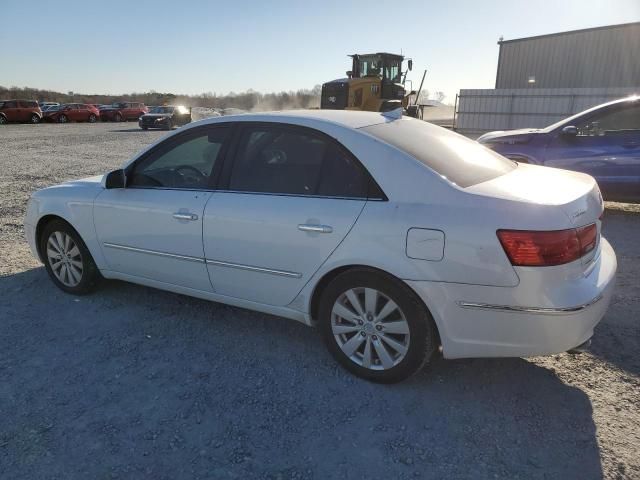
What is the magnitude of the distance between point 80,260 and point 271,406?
2.39 m

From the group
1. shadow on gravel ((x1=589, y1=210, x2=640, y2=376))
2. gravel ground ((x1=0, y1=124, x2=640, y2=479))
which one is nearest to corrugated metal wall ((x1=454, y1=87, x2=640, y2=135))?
shadow on gravel ((x1=589, y1=210, x2=640, y2=376))

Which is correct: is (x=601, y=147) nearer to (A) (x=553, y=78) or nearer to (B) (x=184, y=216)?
(B) (x=184, y=216)

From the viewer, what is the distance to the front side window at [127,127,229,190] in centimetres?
339

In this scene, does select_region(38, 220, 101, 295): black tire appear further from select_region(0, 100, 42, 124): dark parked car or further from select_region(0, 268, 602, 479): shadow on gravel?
Result: select_region(0, 100, 42, 124): dark parked car

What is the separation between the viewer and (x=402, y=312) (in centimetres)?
267

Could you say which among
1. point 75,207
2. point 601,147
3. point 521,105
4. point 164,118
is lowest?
point 75,207

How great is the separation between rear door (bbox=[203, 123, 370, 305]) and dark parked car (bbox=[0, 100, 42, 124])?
3635cm

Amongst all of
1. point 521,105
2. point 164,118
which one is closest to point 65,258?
point 521,105

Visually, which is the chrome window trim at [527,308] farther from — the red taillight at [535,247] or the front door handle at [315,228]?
the front door handle at [315,228]

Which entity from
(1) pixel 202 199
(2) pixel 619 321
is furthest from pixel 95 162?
(2) pixel 619 321

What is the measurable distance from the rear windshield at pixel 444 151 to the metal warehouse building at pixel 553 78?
12029 millimetres

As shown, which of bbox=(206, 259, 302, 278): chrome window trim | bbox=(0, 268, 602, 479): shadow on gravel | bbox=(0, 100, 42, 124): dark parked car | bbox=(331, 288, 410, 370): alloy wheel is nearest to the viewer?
bbox=(0, 268, 602, 479): shadow on gravel

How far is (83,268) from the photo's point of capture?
406 centimetres

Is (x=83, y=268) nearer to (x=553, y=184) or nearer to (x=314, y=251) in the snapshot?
(x=314, y=251)
